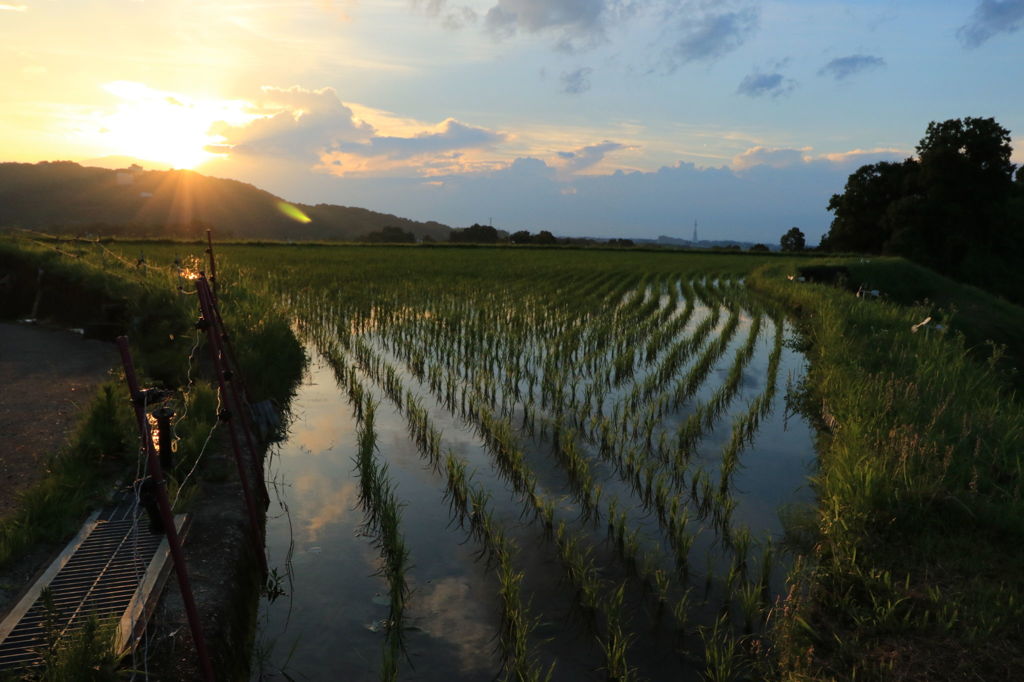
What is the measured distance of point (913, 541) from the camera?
397 cm

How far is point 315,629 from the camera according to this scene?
11.5ft

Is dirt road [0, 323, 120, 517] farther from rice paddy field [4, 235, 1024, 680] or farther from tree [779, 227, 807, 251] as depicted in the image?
tree [779, 227, 807, 251]

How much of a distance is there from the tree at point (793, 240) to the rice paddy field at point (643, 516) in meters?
52.9

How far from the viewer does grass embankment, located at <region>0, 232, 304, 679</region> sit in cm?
419

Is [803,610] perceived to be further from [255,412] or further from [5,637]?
[255,412]

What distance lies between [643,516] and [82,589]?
3632 millimetres

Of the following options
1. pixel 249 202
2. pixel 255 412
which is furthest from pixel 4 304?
pixel 249 202

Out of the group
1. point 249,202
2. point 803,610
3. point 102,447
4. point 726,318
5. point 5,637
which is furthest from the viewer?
point 249,202

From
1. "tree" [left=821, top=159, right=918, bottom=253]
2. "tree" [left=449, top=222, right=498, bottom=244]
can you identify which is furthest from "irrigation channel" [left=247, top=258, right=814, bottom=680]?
"tree" [left=449, top=222, right=498, bottom=244]

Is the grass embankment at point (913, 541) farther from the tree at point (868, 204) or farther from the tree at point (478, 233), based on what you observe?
the tree at point (478, 233)

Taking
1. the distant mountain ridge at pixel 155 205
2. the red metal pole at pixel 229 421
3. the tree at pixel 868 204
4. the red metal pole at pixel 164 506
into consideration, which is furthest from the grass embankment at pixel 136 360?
the distant mountain ridge at pixel 155 205

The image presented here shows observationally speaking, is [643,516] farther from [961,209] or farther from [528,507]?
[961,209]

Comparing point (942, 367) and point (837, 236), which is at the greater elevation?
point (837, 236)

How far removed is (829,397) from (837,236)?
45.4 meters
